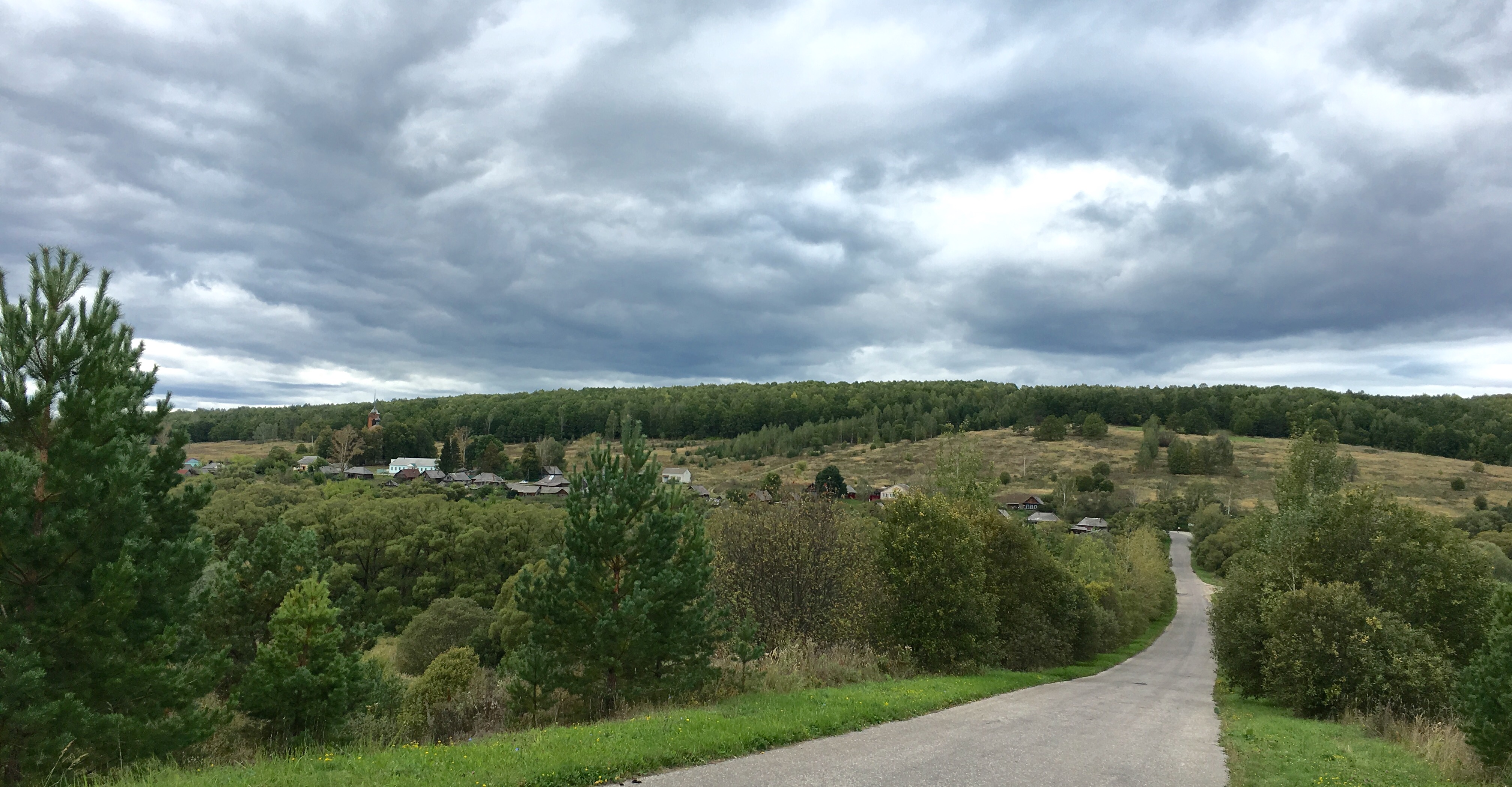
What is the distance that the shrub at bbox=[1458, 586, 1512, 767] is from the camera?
11.0 metres

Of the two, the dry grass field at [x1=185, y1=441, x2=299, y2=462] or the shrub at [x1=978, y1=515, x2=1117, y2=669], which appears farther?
the dry grass field at [x1=185, y1=441, x2=299, y2=462]

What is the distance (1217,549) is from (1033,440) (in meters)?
66.0

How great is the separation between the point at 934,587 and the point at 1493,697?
13605 mm

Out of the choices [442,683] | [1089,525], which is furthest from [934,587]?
[1089,525]

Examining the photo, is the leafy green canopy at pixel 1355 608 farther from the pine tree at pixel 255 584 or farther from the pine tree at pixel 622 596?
the pine tree at pixel 255 584

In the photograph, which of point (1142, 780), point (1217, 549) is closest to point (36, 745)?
point (1142, 780)

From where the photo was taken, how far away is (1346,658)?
20.4m

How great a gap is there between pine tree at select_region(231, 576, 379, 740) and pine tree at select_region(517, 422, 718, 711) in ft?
9.75

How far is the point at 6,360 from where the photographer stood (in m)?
9.09

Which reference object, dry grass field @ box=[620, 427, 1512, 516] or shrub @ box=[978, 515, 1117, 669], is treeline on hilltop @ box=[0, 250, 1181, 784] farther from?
dry grass field @ box=[620, 427, 1512, 516]

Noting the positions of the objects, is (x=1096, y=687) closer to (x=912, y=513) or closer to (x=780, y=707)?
(x=912, y=513)

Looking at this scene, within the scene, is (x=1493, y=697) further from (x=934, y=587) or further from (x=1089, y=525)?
(x=1089, y=525)

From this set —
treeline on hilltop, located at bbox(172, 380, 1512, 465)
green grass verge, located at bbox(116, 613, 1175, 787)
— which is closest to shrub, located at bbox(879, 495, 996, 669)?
green grass verge, located at bbox(116, 613, 1175, 787)

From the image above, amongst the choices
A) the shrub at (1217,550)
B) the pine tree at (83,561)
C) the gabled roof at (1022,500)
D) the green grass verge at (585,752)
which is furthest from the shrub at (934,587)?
the gabled roof at (1022,500)
